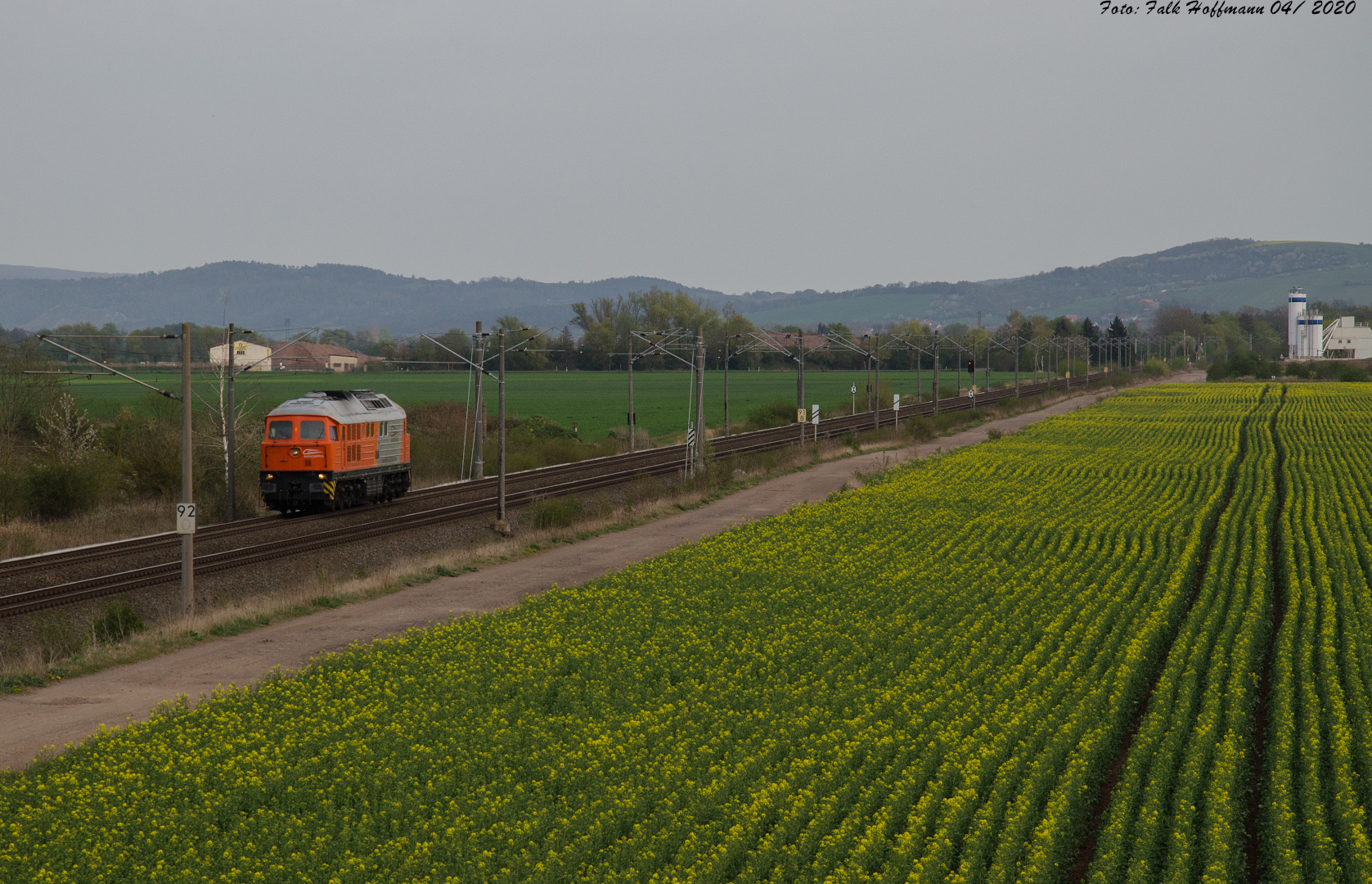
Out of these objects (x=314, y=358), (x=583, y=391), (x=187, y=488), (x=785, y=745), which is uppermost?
(x=314, y=358)

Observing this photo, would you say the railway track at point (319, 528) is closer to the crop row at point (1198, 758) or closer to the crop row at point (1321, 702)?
the crop row at point (1198, 758)

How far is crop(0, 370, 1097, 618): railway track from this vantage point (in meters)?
26.3

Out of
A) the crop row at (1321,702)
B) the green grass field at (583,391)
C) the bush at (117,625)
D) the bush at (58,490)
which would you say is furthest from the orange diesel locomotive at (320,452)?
the crop row at (1321,702)

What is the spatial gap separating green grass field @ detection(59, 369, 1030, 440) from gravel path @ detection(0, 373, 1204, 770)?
2150cm

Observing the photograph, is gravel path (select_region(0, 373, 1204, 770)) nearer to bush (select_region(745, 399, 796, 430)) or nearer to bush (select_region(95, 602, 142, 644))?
bush (select_region(95, 602, 142, 644))

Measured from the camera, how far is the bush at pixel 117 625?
73.8ft

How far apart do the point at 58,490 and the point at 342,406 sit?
10.5 m

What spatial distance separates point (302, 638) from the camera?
23094mm

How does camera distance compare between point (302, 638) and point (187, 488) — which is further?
point (187, 488)

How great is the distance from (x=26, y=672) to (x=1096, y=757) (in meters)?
18.0

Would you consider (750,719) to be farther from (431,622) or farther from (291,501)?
(291,501)

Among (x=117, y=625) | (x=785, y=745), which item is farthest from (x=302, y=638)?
(x=785, y=745)

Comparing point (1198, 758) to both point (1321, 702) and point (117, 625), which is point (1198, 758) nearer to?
point (1321, 702)

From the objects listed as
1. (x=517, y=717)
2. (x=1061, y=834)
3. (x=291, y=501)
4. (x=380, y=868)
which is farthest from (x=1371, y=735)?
(x=291, y=501)
